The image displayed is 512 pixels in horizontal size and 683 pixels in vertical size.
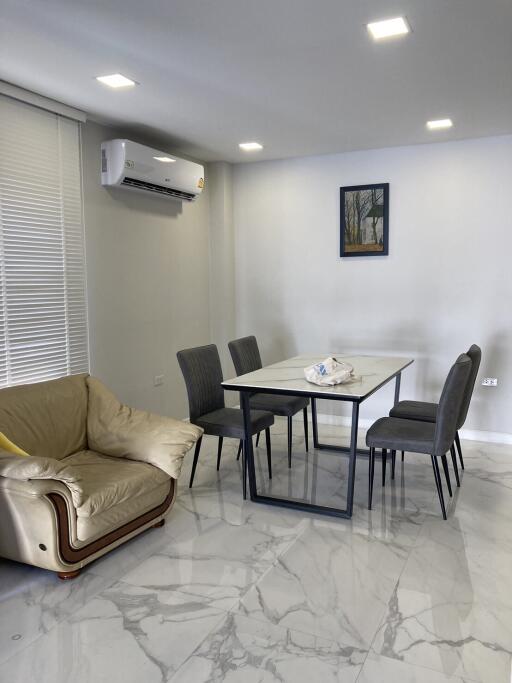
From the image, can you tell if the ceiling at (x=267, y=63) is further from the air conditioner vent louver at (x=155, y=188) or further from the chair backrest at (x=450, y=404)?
the chair backrest at (x=450, y=404)

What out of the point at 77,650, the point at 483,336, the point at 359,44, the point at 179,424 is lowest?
the point at 77,650

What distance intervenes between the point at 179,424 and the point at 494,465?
2460mm

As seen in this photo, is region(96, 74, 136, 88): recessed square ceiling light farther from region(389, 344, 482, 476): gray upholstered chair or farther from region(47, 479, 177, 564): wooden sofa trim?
region(389, 344, 482, 476): gray upholstered chair

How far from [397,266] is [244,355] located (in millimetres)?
1678

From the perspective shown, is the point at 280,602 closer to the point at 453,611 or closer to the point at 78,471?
the point at 453,611

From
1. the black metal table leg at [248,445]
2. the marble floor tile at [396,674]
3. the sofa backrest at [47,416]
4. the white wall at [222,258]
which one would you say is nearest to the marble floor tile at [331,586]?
the marble floor tile at [396,674]

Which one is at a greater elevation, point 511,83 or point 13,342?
point 511,83

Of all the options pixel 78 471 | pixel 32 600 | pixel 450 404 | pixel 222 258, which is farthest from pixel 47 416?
pixel 222 258

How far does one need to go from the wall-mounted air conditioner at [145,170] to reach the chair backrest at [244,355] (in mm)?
1380

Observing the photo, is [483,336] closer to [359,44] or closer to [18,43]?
[359,44]

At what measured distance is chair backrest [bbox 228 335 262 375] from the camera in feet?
14.3

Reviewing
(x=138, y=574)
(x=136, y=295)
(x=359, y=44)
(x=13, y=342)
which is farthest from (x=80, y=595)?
(x=359, y=44)

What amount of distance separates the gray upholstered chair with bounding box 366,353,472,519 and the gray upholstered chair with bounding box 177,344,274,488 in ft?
2.65

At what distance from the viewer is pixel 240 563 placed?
9.18 ft
